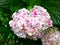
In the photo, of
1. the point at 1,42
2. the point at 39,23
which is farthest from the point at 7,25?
the point at 39,23

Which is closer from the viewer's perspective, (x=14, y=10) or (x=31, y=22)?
(x=31, y=22)

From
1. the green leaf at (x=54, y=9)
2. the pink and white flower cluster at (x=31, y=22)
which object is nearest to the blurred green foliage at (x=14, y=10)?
the green leaf at (x=54, y=9)

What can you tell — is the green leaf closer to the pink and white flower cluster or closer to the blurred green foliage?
the blurred green foliage

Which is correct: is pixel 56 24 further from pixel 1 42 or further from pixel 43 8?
pixel 1 42

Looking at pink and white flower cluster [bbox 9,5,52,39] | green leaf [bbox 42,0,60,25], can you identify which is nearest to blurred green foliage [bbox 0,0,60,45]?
green leaf [bbox 42,0,60,25]
